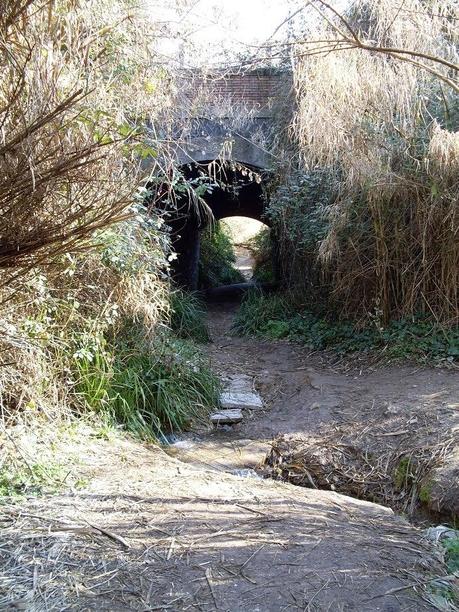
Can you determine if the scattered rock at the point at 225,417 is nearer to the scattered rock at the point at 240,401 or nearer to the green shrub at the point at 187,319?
the scattered rock at the point at 240,401

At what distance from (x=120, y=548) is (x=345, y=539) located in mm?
1207

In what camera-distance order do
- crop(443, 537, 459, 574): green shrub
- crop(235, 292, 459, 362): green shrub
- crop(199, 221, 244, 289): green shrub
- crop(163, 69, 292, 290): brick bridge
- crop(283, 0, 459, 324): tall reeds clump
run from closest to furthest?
crop(443, 537, 459, 574): green shrub → crop(283, 0, 459, 324): tall reeds clump → crop(235, 292, 459, 362): green shrub → crop(163, 69, 292, 290): brick bridge → crop(199, 221, 244, 289): green shrub

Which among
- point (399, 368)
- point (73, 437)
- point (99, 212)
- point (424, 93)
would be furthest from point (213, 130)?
point (99, 212)

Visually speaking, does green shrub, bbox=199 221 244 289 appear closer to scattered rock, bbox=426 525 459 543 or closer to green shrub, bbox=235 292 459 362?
green shrub, bbox=235 292 459 362

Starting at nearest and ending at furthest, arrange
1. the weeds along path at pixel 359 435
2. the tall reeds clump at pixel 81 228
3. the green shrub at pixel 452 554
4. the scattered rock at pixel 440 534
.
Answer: the tall reeds clump at pixel 81 228 < the green shrub at pixel 452 554 < the scattered rock at pixel 440 534 < the weeds along path at pixel 359 435

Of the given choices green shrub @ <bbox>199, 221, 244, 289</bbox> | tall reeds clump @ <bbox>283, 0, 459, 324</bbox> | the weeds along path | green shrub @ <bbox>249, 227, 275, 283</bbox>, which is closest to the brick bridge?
tall reeds clump @ <bbox>283, 0, 459, 324</bbox>

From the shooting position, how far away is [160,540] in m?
3.09

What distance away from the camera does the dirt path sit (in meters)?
2.59

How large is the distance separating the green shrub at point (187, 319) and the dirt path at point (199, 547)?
14.8ft

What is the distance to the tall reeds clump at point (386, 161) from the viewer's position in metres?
5.88

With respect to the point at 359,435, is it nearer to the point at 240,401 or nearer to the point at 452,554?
the point at 240,401

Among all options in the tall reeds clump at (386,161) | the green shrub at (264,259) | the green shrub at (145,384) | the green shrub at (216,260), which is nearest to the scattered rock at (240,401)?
the green shrub at (145,384)

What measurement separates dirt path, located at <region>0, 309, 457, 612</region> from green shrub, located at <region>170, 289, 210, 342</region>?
4.51m

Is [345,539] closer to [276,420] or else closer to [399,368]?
[276,420]
